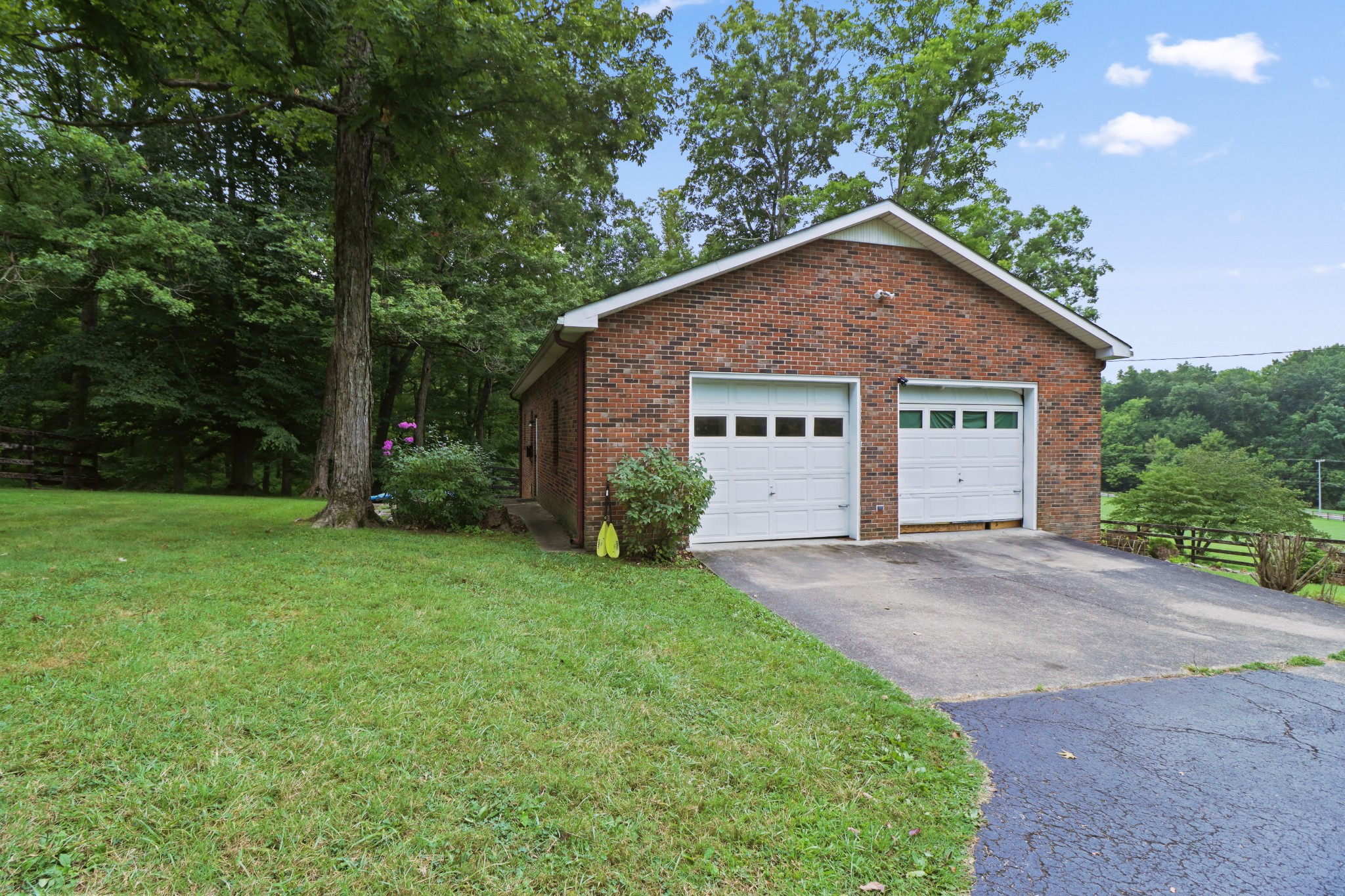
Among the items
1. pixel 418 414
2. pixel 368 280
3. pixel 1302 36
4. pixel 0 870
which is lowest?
pixel 0 870

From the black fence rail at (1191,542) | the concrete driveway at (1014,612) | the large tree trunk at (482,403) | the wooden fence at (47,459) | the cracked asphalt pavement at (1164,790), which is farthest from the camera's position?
the large tree trunk at (482,403)

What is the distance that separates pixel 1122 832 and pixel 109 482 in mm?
25023

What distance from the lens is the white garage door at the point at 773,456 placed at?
846cm

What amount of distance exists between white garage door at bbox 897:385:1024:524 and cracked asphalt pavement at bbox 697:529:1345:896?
1967 mm

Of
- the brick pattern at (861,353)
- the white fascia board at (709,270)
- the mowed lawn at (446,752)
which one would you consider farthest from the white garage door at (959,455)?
the mowed lawn at (446,752)

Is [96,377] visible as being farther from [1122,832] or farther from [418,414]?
[1122,832]

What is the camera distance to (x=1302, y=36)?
11883mm

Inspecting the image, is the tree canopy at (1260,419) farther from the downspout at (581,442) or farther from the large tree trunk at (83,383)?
the large tree trunk at (83,383)

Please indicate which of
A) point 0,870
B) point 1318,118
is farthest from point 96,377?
point 1318,118

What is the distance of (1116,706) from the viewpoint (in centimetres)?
369

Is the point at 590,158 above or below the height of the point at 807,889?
above

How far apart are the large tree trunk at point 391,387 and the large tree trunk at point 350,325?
13.0 m

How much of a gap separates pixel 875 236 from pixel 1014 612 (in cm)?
587

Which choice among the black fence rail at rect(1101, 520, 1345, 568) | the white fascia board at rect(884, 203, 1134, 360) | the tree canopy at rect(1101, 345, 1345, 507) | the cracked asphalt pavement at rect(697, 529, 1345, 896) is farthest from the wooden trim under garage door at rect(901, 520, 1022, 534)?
the tree canopy at rect(1101, 345, 1345, 507)
